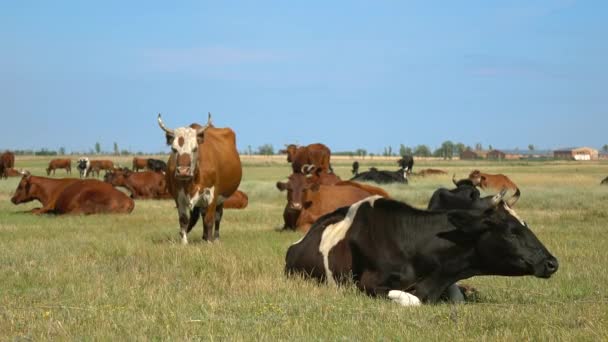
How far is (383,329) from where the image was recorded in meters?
6.88

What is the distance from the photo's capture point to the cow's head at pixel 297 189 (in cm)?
1777

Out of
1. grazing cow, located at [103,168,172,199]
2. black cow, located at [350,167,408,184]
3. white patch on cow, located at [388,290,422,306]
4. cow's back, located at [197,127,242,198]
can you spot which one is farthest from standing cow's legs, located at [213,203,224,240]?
black cow, located at [350,167,408,184]

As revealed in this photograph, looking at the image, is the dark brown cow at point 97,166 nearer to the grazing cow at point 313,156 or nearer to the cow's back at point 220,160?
the grazing cow at point 313,156

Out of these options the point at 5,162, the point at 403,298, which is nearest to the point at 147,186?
the point at 403,298

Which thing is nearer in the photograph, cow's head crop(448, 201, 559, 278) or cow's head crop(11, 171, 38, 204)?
cow's head crop(448, 201, 559, 278)

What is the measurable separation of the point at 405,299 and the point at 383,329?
138 centimetres

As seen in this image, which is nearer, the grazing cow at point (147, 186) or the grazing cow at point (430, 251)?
the grazing cow at point (430, 251)

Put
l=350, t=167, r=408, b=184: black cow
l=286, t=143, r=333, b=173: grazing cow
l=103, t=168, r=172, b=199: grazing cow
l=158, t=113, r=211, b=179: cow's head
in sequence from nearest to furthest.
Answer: l=158, t=113, r=211, b=179: cow's head < l=286, t=143, r=333, b=173: grazing cow < l=103, t=168, r=172, b=199: grazing cow < l=350, t=167, r=408, b=184: black cow

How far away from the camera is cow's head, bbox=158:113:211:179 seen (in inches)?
561

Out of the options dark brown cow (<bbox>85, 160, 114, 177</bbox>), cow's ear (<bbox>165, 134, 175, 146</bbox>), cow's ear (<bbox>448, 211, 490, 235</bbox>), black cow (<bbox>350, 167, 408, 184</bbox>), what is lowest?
dark brown cow (<bbox>85, 160, 114, 177</bbox>)

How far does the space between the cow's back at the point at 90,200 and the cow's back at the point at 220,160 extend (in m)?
6.69

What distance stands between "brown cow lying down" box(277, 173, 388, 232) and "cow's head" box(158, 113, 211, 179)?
137 inches

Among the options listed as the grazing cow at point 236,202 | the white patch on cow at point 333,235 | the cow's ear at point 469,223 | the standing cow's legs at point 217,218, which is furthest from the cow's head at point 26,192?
the cow's ear at point 469,223

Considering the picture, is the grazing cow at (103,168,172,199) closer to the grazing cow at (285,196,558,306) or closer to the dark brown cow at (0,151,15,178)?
the grazing cow at (285,196,558,306)
